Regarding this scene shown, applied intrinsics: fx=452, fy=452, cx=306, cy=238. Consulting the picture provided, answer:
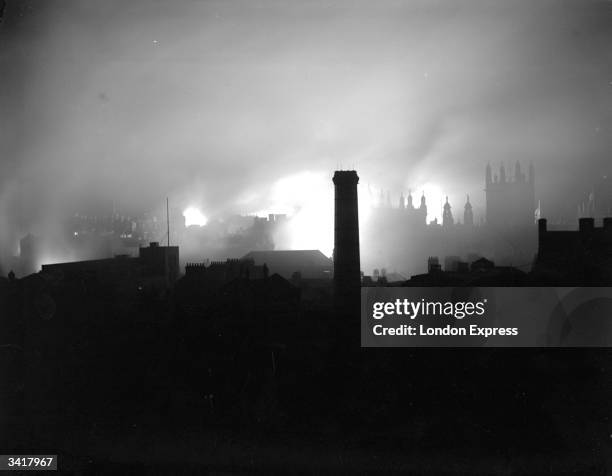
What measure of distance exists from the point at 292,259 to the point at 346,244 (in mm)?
11214

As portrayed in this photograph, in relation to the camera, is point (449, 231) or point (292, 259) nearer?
point (292, 259)

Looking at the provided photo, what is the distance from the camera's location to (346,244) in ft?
49.8

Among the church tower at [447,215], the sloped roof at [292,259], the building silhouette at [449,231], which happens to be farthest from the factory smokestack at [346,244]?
the church tower at [447,215]

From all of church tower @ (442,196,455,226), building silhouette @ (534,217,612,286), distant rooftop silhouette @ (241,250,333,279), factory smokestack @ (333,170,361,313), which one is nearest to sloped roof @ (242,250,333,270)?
distant rooftop silhouette @ (241,250,333,279)

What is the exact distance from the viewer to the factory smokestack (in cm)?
1495

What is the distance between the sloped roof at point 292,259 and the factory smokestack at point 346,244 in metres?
9.90

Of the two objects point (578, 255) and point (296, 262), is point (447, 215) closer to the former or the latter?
point (296, 262)

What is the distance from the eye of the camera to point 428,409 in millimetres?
12117

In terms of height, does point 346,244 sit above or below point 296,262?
above

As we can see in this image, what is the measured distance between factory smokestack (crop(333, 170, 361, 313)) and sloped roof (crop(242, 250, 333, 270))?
32.5 ft

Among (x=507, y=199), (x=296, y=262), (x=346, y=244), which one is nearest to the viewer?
(x=346, y=244)

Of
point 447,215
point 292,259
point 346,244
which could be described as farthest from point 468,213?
point 346,244

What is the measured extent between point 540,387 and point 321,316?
6.83 metres

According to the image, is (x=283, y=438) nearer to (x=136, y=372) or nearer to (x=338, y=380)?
(x=338, y=380)
